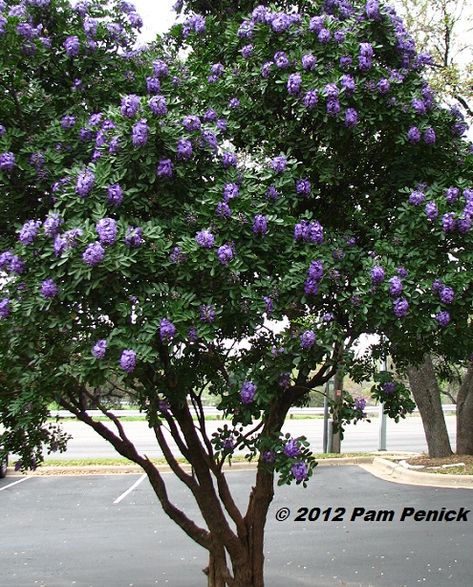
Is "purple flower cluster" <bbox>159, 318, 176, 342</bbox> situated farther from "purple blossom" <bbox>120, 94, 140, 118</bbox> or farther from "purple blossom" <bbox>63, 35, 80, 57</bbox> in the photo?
"purple blossom" <bbox>63, 35, 80, 57</bbox>

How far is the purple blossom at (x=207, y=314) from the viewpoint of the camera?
3.28 metres

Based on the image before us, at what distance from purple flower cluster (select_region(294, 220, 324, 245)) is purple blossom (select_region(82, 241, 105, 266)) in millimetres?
1065

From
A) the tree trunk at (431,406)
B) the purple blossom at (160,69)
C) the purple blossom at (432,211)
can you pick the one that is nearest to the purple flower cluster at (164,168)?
the purple blossom at (160,69)

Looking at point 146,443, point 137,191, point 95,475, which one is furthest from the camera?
point 146,443

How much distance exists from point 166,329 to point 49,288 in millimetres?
548

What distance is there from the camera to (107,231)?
3.07m

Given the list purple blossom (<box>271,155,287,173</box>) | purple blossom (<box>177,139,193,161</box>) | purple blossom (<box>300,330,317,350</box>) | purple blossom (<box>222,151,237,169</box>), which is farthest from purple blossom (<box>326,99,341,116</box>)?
purple blossom (<box>300,330,317,350</box>)

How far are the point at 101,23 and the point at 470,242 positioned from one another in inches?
92.5

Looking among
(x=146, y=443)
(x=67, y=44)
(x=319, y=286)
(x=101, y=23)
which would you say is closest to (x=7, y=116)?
(x=67, y=44)

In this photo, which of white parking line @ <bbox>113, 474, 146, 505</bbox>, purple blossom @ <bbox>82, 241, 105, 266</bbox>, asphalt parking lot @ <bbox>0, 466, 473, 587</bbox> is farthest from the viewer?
white parking line @ <bbox>113, 474, 146, 505</bbox>

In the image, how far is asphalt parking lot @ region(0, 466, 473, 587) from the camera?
6586mm

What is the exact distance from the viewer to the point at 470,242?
3.67 metres

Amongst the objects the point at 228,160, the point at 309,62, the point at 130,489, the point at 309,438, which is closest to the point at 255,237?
the point at 228,160

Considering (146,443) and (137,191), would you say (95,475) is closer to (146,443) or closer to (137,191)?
(146,443)
